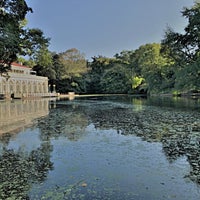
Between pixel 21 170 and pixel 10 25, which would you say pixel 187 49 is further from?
pixel 21 170

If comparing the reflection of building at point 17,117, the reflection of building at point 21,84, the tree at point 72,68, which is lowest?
the reflection of building at point 17,117

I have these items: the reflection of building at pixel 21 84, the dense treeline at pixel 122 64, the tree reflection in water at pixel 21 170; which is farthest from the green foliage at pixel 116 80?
the tree reflection in water at pixel 21 170

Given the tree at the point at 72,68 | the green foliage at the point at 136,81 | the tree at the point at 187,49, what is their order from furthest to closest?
the tree at the point at 72,68, the green foliage at the point at 136,81, the tree at the point at 187,49

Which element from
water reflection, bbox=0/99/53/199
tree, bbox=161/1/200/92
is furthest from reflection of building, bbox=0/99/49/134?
tree, bbox=161/1/200/92

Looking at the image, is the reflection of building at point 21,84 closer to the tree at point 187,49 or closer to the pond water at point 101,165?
the tree at point 187,49

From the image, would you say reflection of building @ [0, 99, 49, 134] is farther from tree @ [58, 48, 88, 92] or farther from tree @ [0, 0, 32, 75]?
tree @ [58, 48, 88, 92]

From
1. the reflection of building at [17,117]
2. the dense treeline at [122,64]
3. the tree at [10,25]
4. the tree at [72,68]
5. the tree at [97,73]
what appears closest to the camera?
the tree at [10,25]

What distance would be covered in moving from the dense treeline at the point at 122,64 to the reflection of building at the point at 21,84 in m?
2.36

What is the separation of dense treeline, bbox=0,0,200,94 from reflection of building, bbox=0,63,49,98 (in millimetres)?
2359

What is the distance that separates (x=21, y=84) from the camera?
4134cm

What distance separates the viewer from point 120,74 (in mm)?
56375

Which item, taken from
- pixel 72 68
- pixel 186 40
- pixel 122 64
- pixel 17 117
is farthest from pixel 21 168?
pixel 122 64

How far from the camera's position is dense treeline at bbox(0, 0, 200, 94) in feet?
45.2

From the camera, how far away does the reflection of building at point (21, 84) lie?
3784 centimetres
